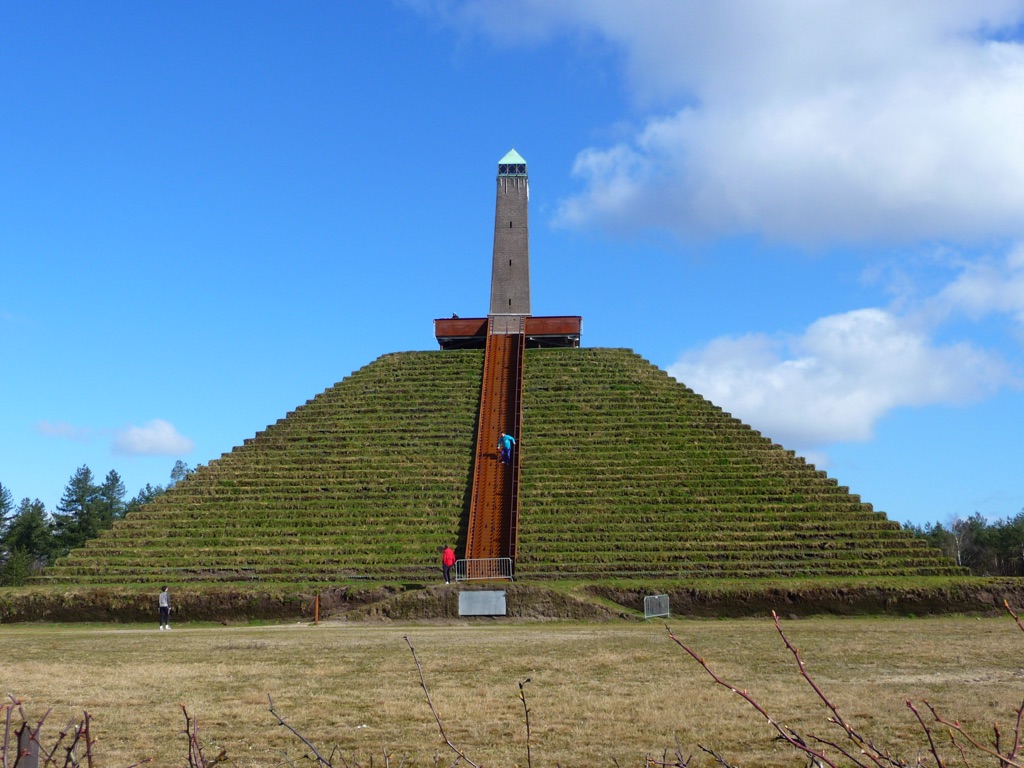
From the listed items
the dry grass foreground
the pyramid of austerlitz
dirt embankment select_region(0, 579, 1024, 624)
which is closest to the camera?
the dry grass foreground

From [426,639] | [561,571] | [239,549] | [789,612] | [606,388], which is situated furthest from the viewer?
[606,388]

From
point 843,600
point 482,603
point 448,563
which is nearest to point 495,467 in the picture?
point 448,563

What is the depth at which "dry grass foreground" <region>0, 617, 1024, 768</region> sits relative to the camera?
7699 mm

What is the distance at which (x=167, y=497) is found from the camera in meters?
33.5

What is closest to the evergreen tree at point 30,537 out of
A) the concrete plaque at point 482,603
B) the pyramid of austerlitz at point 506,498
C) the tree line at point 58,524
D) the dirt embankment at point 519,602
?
the tree line at point 58,524

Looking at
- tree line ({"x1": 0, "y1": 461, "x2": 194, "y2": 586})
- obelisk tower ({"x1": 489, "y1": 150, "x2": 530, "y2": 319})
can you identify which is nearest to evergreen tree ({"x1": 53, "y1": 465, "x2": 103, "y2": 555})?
tree line ({"x1": 0, "y1": 461, "x2": 194, "y2": 586})

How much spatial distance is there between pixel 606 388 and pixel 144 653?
1020 inches

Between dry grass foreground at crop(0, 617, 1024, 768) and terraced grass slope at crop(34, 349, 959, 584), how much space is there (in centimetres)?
989

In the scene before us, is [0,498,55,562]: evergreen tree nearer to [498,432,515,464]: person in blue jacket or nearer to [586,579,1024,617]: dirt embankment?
[498,432,515,464]: person in blue jacket

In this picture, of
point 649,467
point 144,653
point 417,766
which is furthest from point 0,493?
point 417,766

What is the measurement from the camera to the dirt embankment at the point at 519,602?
78.4 feet

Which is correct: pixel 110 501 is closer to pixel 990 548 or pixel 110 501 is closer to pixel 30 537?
pixel 30 537

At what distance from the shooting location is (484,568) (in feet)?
90.0

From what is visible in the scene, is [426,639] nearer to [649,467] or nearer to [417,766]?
[417,766]
